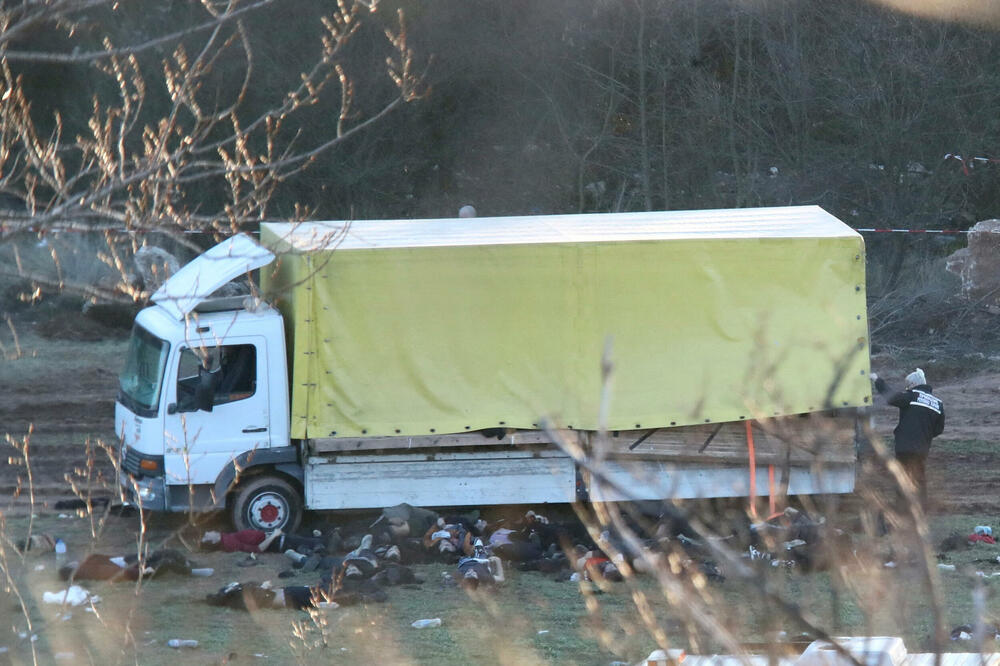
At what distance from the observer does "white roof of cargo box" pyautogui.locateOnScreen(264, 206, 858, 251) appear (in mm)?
10703

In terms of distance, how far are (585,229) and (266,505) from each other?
158 inches

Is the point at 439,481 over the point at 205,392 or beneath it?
beneath

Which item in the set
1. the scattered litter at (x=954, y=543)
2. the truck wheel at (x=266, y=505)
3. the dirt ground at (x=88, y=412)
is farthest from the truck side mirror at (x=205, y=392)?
the scattered litter at (x=954, y=543)

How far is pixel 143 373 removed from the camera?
10906mm

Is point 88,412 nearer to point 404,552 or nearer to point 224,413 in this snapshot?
point 224,413

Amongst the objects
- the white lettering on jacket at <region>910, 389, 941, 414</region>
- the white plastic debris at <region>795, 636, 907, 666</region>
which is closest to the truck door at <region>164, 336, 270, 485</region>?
the white lettering on jacket at <region>910, 389, 941, 414</region>

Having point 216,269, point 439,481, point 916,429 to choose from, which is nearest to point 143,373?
point 216,269

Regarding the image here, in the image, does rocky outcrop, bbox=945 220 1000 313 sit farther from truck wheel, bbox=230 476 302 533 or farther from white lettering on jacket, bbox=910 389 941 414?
truck wheel, bbox=230 476 302 533

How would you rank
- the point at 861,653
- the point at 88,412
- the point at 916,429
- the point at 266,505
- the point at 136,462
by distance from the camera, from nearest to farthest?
1. the point at 861,653
2. the point at 136,462
3. the point at 266,505
4. the point at 916,429
5. the point at 88,412

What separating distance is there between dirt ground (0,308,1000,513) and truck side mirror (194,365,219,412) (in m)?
1.68

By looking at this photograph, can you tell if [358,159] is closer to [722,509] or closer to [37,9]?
[722,509]

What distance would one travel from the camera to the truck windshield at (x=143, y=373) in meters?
10.6

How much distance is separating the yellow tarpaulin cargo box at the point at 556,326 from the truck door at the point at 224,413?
14.2 inches

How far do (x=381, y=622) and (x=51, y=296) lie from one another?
1665 centimetres
